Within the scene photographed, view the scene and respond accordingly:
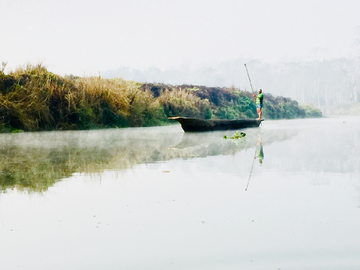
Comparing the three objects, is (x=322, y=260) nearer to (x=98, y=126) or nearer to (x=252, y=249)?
(x=252, y=249)

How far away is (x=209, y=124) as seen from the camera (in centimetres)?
1808

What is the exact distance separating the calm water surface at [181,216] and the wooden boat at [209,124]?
9.80m

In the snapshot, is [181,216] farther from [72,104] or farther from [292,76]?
[292,76]

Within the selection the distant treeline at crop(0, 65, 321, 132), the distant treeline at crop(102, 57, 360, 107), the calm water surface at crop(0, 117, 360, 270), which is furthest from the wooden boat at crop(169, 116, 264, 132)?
the distant treeline at crop(102, 57, 360, 107)

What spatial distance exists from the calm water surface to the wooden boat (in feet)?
32.2

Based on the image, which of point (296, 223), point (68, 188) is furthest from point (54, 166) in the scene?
point (296, 223)

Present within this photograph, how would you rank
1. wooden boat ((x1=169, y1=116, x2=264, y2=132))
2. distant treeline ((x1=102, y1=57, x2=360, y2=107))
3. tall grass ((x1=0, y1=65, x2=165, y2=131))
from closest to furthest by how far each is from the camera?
wooden boat ((x1=169, y1=116, x2=264, y2=132))
tall grass ((x1=0, y1=65, x2=165, y2=131))
distant treeline ((x1=102, y1=57, x2=360, y2=107))

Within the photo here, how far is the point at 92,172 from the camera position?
680 cm

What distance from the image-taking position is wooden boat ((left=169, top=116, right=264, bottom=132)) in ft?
56.4

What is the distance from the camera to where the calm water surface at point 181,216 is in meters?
2.92

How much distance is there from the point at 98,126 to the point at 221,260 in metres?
19.9

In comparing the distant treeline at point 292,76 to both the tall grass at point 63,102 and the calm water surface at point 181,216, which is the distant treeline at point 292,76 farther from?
the calm water surface at point 181,216

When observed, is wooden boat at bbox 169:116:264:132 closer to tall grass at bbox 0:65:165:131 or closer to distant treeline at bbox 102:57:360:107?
tall grass at bbox 0:65:165:131

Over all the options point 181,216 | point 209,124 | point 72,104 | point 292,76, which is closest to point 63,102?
point 72,104
